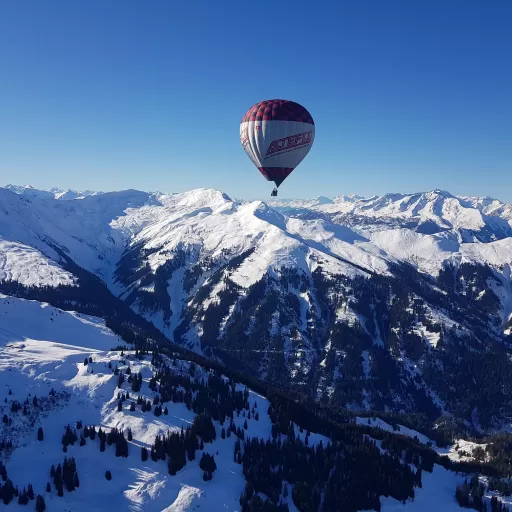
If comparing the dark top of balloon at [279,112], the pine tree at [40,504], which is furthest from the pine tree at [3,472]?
the dark top of balloon at [279,112]

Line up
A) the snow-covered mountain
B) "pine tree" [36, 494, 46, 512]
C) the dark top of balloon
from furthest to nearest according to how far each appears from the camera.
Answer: the dark top of balloon, the snow-covered mountain, "pine tree" [36, 494, 46, 512]

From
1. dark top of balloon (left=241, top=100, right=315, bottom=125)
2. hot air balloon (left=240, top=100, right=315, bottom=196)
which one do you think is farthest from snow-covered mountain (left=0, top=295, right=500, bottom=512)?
dark top of balloon (left=241, top=100, right=315, bottom=125)

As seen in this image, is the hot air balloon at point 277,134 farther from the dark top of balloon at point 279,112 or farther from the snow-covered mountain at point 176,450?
the snow-covered mountain at point 176,450

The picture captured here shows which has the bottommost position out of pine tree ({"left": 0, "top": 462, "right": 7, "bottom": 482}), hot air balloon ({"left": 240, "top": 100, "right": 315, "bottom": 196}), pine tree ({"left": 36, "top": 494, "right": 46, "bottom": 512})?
pine tree ({"left": 36, "top": 494, "right": 46, "bottom": 512})

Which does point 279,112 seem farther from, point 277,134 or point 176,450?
point 176,450

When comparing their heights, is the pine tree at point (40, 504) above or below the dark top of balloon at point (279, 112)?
below

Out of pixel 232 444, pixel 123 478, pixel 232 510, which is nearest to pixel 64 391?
pixel 123 478

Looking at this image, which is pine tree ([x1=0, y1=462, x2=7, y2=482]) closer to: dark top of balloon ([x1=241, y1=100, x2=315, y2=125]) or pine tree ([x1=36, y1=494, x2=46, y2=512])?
pine tree ([x1=36, y1=494, x2=46, y2=512])

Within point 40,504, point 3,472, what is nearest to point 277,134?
point 40,504
